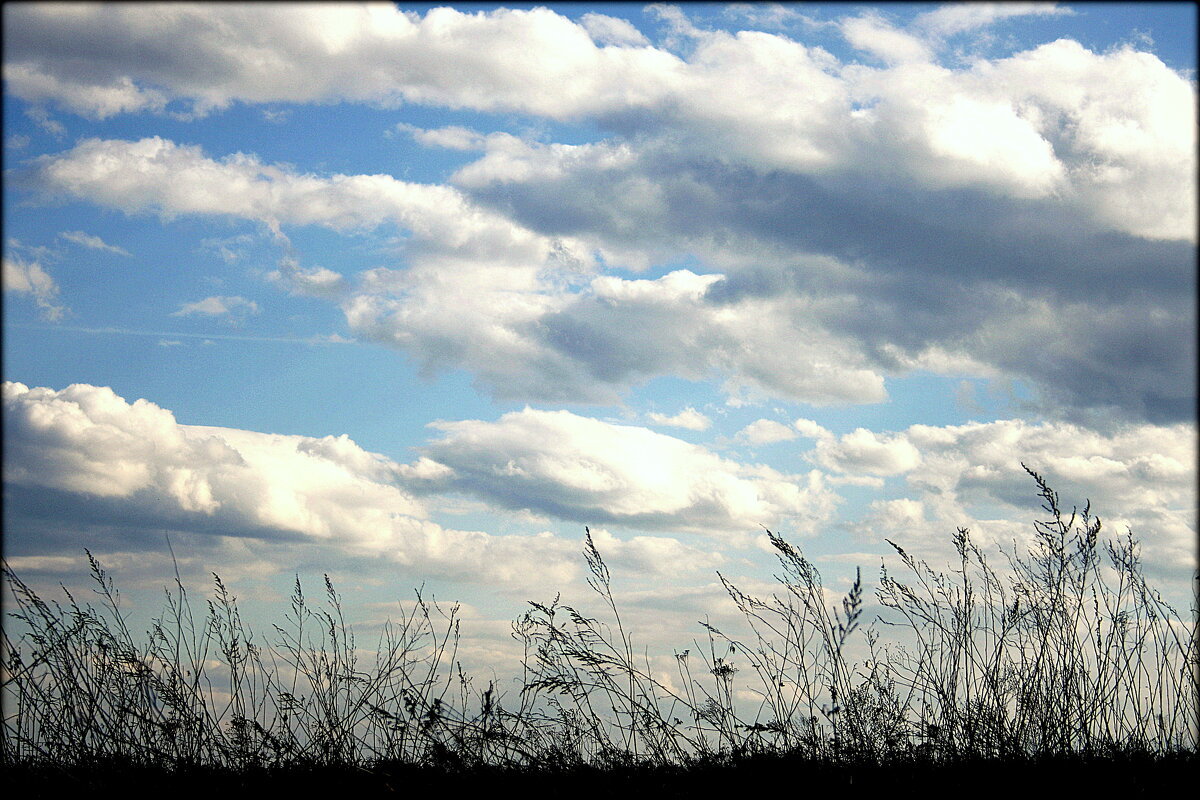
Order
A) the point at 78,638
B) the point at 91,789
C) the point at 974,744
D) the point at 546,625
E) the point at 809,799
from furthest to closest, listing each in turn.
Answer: the point at 78,638
the point at 546,625
the point at 974,744
the point at 91,789
the point at 809,799

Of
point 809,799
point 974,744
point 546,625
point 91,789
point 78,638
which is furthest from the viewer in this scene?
point 78,638

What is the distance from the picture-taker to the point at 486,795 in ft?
11.9

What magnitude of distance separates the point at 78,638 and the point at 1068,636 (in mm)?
4732

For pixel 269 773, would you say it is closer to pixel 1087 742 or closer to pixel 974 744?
pixel 974 744

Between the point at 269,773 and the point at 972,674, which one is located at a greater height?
the point at 972,674

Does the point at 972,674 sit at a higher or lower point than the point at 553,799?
higher

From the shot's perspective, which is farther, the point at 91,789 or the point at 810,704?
the point at 810,704

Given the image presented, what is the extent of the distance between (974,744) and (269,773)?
297cm

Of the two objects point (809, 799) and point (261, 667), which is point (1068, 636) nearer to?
point (809, 799)

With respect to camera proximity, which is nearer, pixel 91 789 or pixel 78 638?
pixel 91 789

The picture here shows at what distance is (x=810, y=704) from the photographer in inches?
173

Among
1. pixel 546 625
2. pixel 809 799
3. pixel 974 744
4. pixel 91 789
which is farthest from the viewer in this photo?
pixel 546 625

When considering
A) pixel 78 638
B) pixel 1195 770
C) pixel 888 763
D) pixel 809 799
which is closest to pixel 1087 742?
pixel 1195 770

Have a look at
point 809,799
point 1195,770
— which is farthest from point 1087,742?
point 809,799
